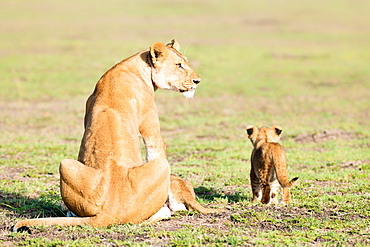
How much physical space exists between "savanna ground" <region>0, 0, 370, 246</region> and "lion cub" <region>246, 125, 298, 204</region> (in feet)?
0.53

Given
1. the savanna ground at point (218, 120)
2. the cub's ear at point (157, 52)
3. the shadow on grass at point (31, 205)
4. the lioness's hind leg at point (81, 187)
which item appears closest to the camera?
the lioness's hind leg at point (81, 187)

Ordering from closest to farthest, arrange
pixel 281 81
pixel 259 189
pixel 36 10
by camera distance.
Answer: pixel 259 189
pixel 281 81
pixel 36 10

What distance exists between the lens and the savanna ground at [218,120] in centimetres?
570

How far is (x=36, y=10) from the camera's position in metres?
41.1

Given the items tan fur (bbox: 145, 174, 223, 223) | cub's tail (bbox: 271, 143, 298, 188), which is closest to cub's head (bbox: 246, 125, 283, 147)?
cub's tail (bbox: 271, 143, 298, 188)

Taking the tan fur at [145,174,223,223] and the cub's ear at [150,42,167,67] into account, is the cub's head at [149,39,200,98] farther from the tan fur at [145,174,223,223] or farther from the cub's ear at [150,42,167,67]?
the tan fur at [145,174,223,223]

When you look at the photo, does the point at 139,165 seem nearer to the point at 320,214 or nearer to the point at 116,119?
the point at 116,119

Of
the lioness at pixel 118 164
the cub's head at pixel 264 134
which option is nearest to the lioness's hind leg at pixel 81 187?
the lioness at pixel 118 164

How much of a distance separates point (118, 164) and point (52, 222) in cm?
80

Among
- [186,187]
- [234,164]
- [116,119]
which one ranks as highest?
[116,119]

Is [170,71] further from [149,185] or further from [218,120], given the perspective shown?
[218,120]

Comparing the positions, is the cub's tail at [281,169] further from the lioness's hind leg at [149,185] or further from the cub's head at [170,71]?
the lioness's hind leg at [149,185]

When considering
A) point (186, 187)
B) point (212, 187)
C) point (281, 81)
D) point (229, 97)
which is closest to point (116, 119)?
point (186, 187)

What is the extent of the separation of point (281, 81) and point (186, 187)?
44.0ft
